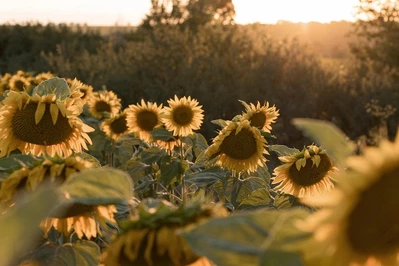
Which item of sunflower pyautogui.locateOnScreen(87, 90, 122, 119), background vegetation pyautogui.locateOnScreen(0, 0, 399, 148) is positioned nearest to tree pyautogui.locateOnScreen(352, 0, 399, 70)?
background vegetation pyautogui.locateOnScreen(0, 0, 399, 148)

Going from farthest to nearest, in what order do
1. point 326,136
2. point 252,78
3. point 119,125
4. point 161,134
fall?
point 252,78
point 119,125
point 161,134
point 326,136

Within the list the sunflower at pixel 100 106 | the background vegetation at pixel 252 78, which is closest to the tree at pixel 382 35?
the background vegetation at pixel 252 78

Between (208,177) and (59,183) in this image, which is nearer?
(59,183)

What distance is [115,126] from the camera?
319 centimetres

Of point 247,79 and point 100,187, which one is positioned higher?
point 100,187

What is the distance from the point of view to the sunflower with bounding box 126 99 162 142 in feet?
9.64

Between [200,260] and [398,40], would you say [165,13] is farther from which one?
[200,260]

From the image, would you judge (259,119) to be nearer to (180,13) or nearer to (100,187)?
(100,187)

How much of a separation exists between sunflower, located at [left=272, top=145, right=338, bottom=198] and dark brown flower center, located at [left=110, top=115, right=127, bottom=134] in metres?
1.73

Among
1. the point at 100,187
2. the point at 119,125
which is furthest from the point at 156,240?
the point at 119,125

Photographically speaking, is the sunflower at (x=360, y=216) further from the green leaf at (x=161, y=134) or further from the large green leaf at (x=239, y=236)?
the green leaf at (x=161, y=134)

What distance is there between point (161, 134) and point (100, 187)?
206cm

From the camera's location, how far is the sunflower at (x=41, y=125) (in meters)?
1.28

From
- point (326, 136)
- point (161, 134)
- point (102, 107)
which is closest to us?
point (326, 136)
